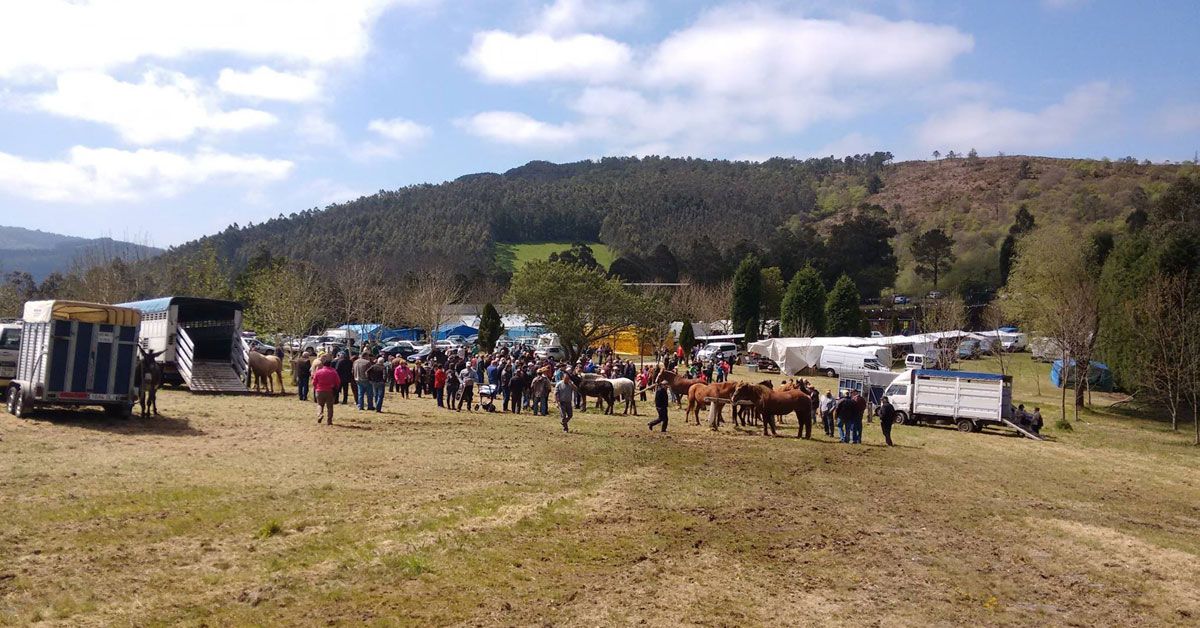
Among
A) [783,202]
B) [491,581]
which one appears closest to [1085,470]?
[491,581]

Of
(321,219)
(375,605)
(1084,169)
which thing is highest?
(1084,169)

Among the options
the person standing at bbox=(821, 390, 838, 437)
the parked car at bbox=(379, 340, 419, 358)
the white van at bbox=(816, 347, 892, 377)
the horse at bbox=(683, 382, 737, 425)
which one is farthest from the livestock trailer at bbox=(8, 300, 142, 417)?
the white van at bbox=(816, 347, 892, 377)

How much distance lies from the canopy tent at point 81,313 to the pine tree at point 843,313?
201ft

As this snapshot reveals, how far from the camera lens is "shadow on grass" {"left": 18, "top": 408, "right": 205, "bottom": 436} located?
57.7ft

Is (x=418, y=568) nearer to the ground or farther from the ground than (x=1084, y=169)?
nearer to the ground

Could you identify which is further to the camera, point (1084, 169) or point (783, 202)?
point (783, 202)

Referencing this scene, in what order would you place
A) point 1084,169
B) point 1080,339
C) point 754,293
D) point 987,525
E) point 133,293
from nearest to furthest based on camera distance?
1. point 987,525
2. point 1080,339
3. point 133,293
4. point 754,293
5. point 1084,169

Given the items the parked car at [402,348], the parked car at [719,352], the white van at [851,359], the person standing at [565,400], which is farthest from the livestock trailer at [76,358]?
the parked car at [719,352]

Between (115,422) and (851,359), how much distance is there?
135ft

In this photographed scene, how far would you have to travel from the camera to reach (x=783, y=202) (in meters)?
191

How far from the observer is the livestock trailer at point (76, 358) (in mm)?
18031

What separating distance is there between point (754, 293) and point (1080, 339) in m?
38.7

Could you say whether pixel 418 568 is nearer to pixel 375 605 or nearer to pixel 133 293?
pixel 375 605

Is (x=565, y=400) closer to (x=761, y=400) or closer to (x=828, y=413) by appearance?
(x=761, y=400)
